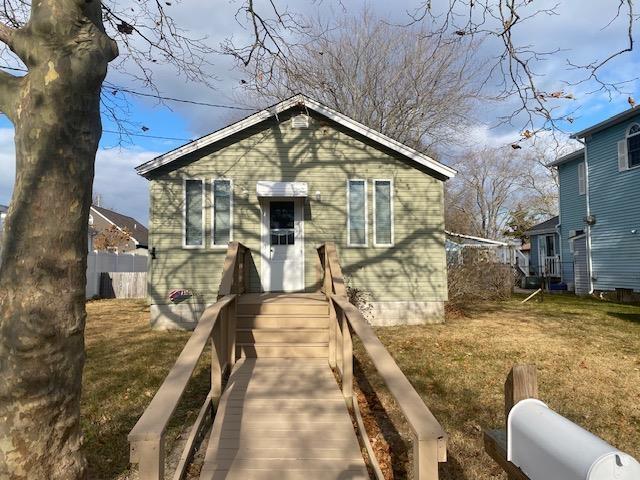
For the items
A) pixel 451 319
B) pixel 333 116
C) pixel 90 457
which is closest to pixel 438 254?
pixel 451 319

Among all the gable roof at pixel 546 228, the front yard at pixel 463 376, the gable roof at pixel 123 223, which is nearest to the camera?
the front yard at pixel 463 376

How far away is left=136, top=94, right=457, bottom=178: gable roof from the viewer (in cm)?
966

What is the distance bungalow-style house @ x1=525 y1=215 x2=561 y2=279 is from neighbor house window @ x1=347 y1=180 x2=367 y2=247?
1413 cm

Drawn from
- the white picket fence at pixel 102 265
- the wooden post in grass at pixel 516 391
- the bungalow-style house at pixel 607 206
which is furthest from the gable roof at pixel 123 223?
the wooden post in grass at pixel 516 391

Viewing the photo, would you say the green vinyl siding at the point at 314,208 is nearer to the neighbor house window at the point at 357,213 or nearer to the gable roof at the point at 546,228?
the neighbor house window at the point at 357,213

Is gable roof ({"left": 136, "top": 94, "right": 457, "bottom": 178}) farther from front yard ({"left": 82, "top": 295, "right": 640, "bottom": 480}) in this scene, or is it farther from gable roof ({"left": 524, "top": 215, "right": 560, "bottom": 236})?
gable roof ({"left": 524, "top": 215, "right": 560, "bottom": 236})

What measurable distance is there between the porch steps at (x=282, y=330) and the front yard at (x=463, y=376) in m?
0.77

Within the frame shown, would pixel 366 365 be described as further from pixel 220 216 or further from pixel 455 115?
pixel 455 115

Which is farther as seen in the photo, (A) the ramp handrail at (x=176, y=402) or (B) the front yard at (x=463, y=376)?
(B) the front yard at (x=463, y=376)

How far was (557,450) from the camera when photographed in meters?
1.33

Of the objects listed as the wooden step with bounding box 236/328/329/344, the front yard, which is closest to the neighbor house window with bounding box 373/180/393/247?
the front yard

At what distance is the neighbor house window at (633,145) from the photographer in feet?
48.6

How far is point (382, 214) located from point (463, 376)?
15.7 feet

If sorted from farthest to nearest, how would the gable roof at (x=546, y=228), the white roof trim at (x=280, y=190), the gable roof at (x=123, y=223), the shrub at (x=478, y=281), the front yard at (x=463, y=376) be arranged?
the gable roof at (x=123, y=223)
the gable roof at (x=546, y=228)
the shrub at (x=478, y=281)
the white roof trim at (x=280, y=190)
the front yard at (x=463, y=376)
